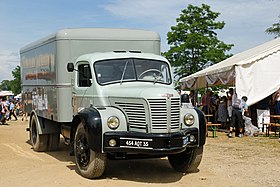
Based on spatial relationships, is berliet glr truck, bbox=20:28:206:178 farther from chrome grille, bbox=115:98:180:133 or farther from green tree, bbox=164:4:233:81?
green tree, bbox=164:4:233:81

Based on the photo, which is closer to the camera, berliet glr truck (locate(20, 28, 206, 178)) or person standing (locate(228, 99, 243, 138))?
berliet glr truck (locate(20, 28, 206, 178))

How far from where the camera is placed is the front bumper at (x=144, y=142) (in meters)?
7.12

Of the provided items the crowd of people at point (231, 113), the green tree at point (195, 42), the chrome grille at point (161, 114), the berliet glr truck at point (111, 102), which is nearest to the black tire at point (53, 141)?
the berliet glr truck at point (111, 102)

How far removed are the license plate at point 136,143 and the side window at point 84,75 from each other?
1.81 meters

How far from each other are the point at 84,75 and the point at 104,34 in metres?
1.43

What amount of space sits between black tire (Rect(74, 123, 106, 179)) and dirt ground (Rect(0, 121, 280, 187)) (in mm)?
143

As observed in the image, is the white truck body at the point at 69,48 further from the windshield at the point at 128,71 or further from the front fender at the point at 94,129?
the front fender at the point at 94,129

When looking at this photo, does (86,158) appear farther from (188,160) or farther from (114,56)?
(114,56)

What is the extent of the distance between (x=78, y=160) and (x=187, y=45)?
101 ft

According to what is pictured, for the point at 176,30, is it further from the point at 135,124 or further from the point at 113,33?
the point at 135,124

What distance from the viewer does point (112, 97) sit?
7980 mm

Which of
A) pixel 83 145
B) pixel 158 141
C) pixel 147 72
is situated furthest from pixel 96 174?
pixel 147 72

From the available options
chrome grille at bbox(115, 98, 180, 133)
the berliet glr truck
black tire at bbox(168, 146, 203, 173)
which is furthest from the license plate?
black tire at bbox(168, 146, 203, 173)

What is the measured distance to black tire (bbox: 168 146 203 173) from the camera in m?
8.24
